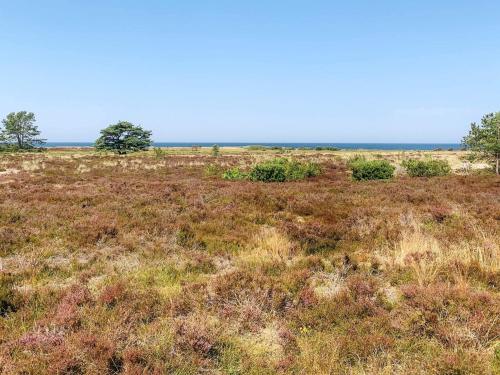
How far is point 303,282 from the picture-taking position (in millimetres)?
7207

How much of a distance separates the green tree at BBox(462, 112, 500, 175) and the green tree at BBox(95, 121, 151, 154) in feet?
213

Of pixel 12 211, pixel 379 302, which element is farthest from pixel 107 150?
pixel 379 302

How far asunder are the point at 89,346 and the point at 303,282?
3989 millimetres

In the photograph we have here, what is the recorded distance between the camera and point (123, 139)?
8019cm

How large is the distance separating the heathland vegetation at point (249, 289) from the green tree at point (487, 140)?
16945 mm

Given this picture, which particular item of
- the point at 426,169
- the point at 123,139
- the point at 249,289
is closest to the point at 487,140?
the point at 426,169

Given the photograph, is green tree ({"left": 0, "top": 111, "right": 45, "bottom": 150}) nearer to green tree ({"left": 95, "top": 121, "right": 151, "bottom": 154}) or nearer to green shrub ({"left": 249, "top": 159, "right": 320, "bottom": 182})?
green tree ({"left": 95, "top": 121, "right": 151, "bottom": 154})

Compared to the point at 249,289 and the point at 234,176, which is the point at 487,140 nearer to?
the point at 234,176

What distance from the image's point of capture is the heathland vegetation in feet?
15.5

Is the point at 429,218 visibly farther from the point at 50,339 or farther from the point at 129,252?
the point at 50,339

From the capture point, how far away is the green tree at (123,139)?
3073 inches

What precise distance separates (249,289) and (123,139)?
79.4 meters

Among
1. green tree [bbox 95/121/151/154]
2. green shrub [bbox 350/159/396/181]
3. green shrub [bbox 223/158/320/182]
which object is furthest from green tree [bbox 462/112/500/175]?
green tree [bbox 95/121/151/154]

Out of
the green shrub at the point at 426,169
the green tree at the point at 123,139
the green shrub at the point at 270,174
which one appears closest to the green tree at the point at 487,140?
the green shrub at the point at 426,169
